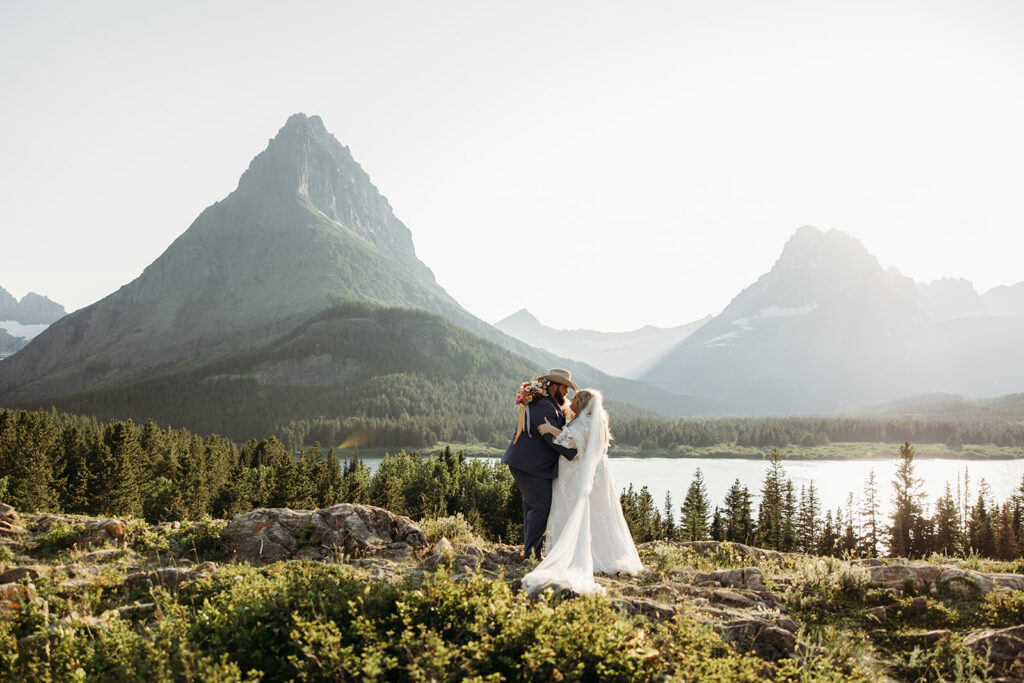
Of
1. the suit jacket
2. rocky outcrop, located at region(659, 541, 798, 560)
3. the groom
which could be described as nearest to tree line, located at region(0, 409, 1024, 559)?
rocky outcrop, located at region(659, 541, 798, 560)

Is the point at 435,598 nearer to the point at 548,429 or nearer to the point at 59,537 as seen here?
the point at 548,429

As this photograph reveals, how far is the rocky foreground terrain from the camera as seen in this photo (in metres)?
5.95

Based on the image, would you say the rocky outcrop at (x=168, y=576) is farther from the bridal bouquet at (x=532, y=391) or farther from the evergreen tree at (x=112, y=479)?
the evergreen tree at (x=112, y=479)

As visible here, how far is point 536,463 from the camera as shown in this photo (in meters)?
10.5

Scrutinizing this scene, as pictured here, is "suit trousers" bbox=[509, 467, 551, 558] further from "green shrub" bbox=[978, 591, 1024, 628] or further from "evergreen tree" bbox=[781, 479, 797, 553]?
"evergreen tree" bbox=[781, 479, 797, 553]

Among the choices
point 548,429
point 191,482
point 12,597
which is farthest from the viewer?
point 191,482

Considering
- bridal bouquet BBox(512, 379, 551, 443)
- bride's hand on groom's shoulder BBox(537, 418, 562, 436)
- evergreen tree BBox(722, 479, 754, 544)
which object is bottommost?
evergreen tree BBox(722, 479, 754, 544)

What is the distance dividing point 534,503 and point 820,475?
161883mm

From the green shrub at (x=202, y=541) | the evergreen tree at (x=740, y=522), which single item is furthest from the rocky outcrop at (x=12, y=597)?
the evergreen tree at (x=740, y=522)

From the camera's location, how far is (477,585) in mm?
6637

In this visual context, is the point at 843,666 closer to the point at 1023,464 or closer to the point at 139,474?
the point at 139,474

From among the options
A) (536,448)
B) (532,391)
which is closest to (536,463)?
(536,448)

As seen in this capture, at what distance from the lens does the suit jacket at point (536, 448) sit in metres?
10.5

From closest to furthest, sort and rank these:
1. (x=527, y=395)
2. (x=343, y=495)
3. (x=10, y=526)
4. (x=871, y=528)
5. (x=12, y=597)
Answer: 1. (x=12, y=597)
2. (x=527, y=395)
3. (x=10, y=526)
4. (x=343, y=495)
5. (x=871, y=528)
